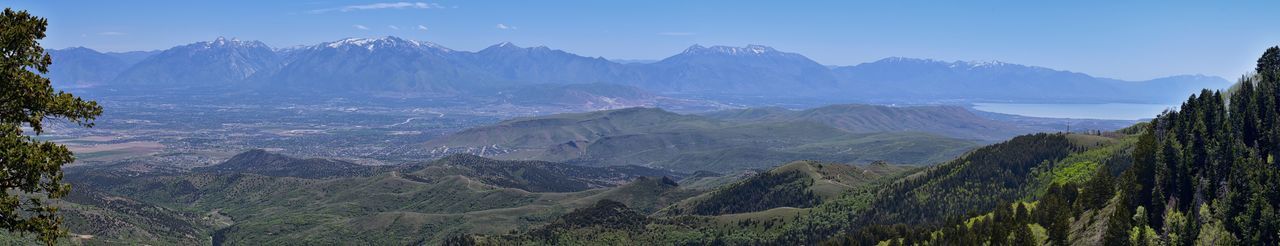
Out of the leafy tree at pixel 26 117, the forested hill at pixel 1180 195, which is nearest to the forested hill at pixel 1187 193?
the forested hill at pixel 1180 195

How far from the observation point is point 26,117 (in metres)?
28.0

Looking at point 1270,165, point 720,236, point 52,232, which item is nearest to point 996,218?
point 1270,165

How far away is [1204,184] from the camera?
95.9 meters

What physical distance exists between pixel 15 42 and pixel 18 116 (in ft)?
7.55

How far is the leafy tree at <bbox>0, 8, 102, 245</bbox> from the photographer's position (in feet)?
88.8

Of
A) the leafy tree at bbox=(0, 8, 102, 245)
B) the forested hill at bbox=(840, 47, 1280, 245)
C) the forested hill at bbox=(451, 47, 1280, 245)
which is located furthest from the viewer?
the forested hill at bbox=(451, 47, 1280, 245)

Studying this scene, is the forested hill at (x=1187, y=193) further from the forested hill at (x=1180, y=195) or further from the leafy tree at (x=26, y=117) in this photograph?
the leafy tree at (x=26, y=117)

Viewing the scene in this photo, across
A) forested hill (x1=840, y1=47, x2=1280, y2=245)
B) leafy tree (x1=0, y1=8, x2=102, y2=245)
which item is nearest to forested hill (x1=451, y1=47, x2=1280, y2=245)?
forested hill (x1=840, y1=47, x2=1280, y2=245)

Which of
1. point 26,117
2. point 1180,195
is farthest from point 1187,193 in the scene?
point 26,117

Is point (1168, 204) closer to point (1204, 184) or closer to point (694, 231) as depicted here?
point (1204, 184)

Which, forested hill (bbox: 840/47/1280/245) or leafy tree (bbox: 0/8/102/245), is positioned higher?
leafy tree (bbox: 0/8/102/245)

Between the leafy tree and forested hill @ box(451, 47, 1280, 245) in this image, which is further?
forested hill @ box(451, 47, 1280, 245)

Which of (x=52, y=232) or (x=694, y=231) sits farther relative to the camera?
(x=694, y=231)

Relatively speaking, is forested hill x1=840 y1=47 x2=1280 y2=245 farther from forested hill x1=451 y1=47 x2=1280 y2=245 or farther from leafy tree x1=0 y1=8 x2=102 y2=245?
leafy tree x1=0 y1=8 x2=102 y2=245
